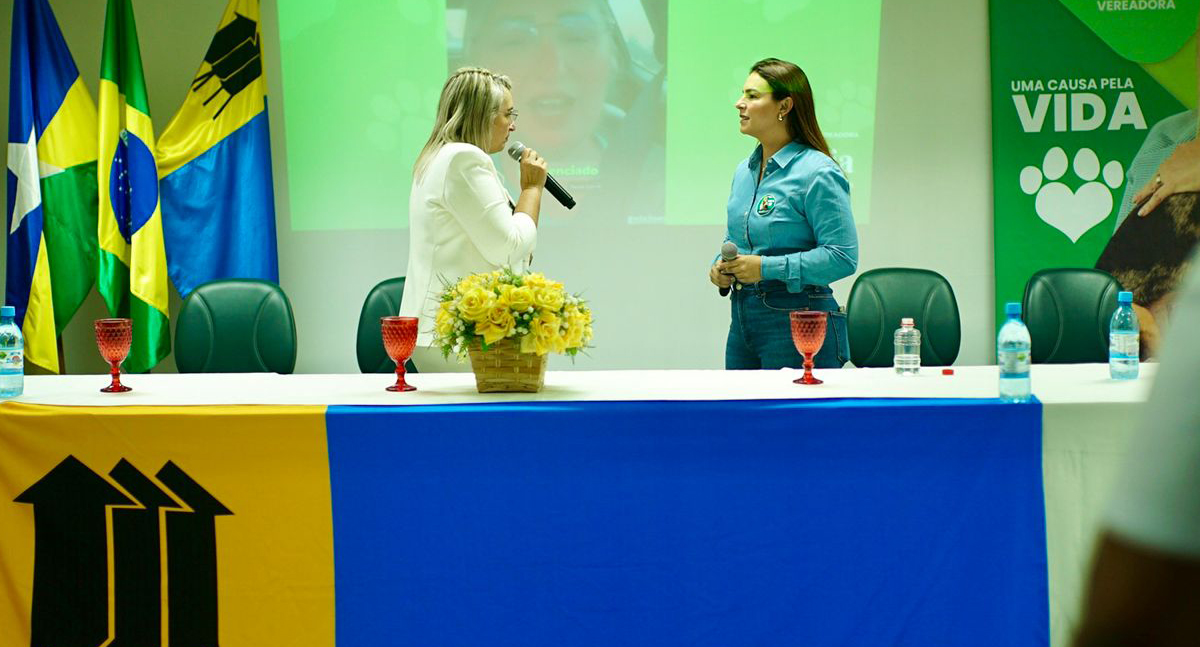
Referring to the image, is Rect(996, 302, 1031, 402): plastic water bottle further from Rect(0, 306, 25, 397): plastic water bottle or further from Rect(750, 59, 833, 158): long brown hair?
Rect(0, 306, 25, 397): plastic water bottle

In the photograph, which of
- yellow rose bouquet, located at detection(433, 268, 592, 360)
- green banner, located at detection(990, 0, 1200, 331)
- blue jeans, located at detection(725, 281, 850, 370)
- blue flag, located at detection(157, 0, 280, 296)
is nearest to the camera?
yellow rose bouquet, located at detection(433, 268, 592, 360)

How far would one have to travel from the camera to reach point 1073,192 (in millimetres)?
4227

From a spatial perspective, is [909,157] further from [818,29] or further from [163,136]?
[163,136]

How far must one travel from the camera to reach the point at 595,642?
1.78 metres

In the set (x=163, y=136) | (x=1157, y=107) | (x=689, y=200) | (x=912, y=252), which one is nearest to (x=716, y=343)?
(x=689, y=200)

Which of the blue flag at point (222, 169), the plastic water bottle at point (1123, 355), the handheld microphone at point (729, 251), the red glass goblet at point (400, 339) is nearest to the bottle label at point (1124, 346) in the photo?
the plastic water bottle at point (1123, 355)

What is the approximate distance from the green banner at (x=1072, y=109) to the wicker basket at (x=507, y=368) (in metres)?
2.91

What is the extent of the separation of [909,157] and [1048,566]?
2807 millimetres

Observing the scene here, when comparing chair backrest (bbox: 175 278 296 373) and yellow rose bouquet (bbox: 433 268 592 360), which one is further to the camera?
chair backrest (bbox: 175 278 296 373)

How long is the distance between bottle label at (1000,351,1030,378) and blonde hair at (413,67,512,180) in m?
1.41

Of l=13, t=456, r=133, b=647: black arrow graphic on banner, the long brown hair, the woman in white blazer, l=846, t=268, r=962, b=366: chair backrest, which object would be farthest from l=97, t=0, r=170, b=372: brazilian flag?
l=846, t=268, r=962, b=366: chair backrest

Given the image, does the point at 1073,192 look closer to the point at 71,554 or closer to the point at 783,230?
the point at 783,230

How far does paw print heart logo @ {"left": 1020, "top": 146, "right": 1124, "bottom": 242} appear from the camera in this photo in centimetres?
422

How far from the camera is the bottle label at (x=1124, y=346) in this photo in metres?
2.10
